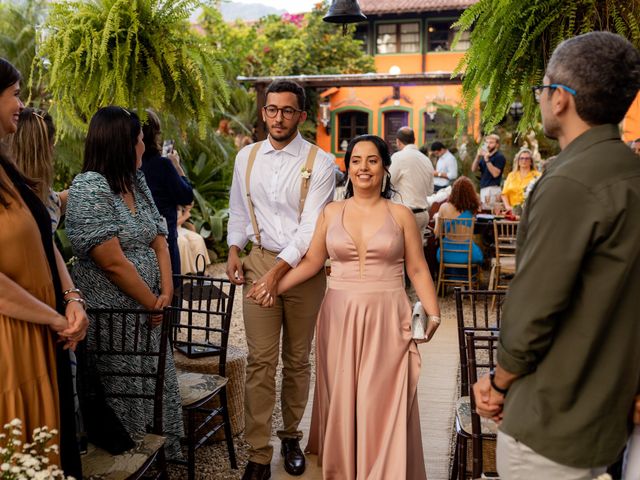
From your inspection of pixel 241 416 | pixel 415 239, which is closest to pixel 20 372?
pixel 415 239

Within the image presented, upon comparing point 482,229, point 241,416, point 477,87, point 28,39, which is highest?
point 28,39

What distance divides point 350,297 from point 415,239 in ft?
1.48

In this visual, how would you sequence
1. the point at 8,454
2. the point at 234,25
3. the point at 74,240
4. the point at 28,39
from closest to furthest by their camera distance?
the point at 8,454
the point at 74,240
the point at 28,39
the point at 234,25

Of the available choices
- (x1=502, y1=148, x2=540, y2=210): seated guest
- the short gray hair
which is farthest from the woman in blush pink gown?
(x1=502, y1=148, x2=540, y2=210): seated guest

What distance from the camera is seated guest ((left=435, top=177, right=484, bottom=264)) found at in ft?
30.1

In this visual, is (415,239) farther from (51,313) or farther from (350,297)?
(51,313)

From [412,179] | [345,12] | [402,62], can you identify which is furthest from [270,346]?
[402,62]

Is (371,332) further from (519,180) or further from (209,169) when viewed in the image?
(209,169)

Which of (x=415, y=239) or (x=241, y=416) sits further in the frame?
(x=241, y=416)

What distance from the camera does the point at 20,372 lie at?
2463 millimetres

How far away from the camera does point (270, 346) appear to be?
4.02 metres

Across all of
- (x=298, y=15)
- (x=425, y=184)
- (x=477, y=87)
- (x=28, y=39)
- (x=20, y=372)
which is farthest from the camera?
(x=298, y=15)

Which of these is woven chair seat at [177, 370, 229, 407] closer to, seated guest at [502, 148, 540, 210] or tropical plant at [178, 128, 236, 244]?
seated guest at [502, 148, 540, 210]

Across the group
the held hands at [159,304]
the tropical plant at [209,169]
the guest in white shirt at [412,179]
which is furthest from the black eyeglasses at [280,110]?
the tropical plant at [209,169]
